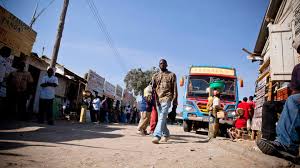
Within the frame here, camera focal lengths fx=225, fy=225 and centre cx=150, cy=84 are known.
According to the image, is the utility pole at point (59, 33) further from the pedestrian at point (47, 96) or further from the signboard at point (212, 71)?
the signboard at point (212, 71)

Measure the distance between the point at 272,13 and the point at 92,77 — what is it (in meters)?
15.0

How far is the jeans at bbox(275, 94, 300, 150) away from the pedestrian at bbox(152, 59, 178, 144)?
2448 mm

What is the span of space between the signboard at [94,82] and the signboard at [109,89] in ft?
3.33

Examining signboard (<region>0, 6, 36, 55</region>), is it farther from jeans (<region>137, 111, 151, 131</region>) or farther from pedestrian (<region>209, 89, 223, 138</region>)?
pedestrian (<region>209, 89, 223, 138</region>)

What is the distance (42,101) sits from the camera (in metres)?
7.71

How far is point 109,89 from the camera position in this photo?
83.2 ft

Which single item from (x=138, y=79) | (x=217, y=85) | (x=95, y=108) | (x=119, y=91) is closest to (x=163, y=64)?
(x=217, y=85)

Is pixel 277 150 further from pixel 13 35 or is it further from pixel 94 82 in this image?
pixel 94 82

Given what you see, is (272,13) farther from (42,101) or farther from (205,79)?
(42,101)

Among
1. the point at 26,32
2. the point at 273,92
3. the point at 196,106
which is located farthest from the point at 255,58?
the point at 26,32

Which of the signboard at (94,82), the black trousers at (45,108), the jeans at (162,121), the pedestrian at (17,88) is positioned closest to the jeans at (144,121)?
the jeans at (162,121)

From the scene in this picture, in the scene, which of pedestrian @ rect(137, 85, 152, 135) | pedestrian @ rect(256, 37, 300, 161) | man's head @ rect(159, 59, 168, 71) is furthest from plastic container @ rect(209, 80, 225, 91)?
pedestrian @ rect(256, 37, 300, 161)

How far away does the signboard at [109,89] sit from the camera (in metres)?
23.9

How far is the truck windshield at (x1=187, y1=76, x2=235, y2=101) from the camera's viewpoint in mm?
11094
